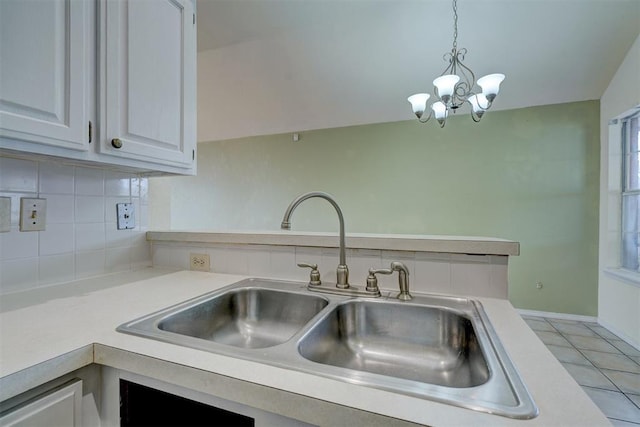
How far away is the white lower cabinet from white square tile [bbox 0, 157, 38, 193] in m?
0.75

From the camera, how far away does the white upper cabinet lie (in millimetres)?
738

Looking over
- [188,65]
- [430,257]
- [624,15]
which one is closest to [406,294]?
[430,257]

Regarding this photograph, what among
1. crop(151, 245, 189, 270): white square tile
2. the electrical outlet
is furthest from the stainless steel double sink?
crop(151, 245, 189, 270): white square tile

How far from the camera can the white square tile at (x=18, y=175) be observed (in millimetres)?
955

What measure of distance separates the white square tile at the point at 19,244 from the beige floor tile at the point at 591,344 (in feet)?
12.2

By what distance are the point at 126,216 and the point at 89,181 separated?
0.72 feet

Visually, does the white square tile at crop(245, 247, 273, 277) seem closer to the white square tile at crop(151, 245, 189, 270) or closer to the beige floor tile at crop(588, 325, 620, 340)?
the white square tile at crop(151, 245, 189, 270)

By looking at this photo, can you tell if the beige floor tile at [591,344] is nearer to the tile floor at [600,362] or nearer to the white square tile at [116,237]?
the tile floor at [600,362]

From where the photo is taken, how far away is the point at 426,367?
82cm

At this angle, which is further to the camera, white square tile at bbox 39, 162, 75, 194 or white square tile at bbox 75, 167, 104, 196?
white square tile at bbox 75, 167, 104, 196

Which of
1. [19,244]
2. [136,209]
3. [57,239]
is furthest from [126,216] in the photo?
[19,244]

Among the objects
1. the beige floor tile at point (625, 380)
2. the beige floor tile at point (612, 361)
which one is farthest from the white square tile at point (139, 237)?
the beige floor tile at point (612, 361)

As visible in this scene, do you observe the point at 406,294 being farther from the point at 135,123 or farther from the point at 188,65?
the point at 188,65

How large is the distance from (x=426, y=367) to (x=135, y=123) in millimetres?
1186
